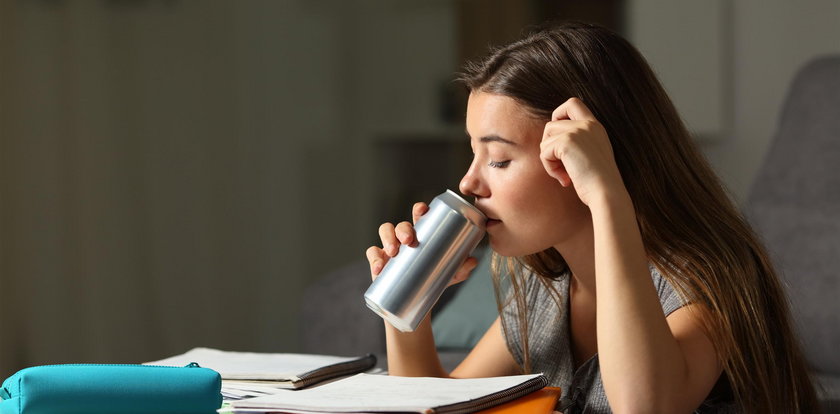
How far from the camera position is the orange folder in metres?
0.77

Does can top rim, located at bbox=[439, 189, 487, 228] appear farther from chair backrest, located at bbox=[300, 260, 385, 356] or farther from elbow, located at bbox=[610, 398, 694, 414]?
chair backrest, located at bbox=[300, 260, 385, 356]

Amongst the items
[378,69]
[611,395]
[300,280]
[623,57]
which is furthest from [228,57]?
[611,395]

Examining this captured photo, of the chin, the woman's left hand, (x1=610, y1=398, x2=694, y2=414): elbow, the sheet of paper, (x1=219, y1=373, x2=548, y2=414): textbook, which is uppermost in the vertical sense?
the woman's left hand

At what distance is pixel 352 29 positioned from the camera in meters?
3.10

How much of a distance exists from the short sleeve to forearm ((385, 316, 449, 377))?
0.87 ft

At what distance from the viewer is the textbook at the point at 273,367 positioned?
958 millimetres

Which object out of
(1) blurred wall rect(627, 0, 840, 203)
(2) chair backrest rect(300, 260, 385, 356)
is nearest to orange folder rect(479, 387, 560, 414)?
(2) chair backrest rect(300, 260, 385, 356)

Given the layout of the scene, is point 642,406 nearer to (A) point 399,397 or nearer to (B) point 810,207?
(A) point 399,397

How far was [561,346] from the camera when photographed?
1118mm

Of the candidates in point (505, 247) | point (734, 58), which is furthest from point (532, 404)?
point (734, 58)

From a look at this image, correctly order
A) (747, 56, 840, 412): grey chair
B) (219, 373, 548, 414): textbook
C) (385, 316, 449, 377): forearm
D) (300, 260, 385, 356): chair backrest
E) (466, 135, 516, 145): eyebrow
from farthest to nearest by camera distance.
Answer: (300, 260, 385, 356): chair backrest
(747, 56, 840, 412): grey chair
(385, 316, 449, 377): forearm
(466, 135, 516, 145): eyebrow
(219, 373, 548, 414): textbook

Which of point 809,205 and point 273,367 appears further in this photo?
point 809,205

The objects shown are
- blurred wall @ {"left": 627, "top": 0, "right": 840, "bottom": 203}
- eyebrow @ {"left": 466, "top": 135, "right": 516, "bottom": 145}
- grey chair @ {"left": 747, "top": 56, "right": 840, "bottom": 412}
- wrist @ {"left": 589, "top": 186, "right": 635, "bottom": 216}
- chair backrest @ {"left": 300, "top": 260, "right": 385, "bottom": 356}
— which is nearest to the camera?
wrist @ {"left": 589, "top": 186, "right": 635, "bottom": 216}

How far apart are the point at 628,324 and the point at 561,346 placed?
30 cm
